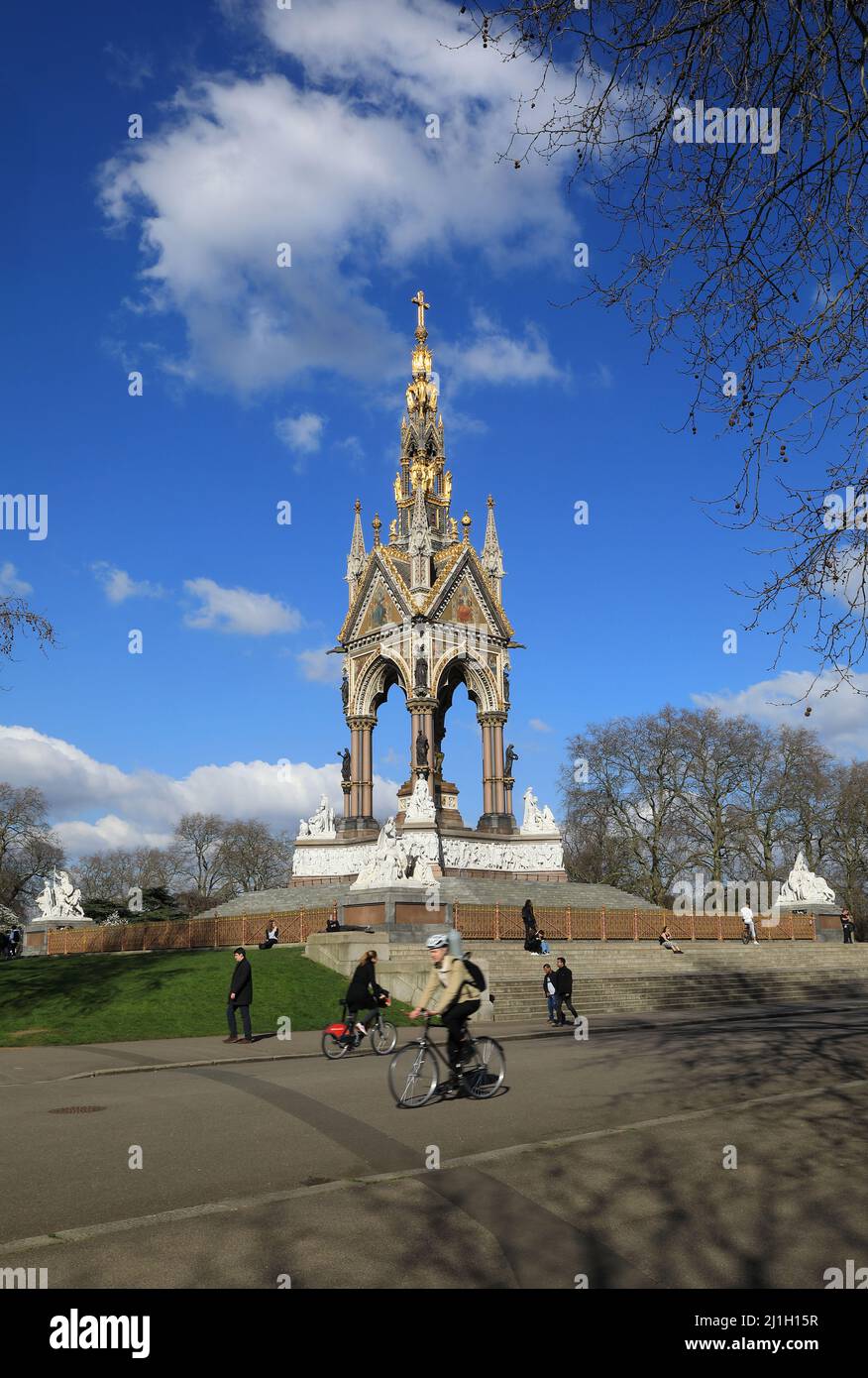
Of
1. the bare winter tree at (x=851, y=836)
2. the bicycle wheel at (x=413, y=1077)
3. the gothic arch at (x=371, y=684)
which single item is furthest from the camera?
the bare winter tree at (x=851, y=836)

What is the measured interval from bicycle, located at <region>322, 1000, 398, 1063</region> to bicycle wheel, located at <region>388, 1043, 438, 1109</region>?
17.0 ft

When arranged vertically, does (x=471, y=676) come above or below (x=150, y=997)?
above

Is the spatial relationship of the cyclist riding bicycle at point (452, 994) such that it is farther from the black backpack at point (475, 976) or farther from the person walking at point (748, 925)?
the person walking at point (748, 925)

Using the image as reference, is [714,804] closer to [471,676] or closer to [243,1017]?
[471,676]

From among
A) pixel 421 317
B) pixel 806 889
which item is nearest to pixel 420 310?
pixel 421 317

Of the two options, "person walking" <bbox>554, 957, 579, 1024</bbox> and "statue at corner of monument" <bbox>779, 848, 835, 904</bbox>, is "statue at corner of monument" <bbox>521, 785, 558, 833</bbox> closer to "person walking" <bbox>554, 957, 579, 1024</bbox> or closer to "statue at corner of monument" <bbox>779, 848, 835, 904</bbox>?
"statue at corner of monument" <bbox>779, 848, 835, 904</bbox>

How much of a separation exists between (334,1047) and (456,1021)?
18.6 feet

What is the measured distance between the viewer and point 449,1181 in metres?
7.27

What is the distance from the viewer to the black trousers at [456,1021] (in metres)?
10.9

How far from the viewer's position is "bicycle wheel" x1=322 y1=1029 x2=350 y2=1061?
1591cm

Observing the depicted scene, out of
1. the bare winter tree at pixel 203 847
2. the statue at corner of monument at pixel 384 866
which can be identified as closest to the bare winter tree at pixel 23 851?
the bare winter tree at pixel 203 847

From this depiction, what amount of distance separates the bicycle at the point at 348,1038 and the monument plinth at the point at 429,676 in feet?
81.9

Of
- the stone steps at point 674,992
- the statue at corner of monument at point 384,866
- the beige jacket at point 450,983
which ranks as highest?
the statue at corner of monument at point 384,866
